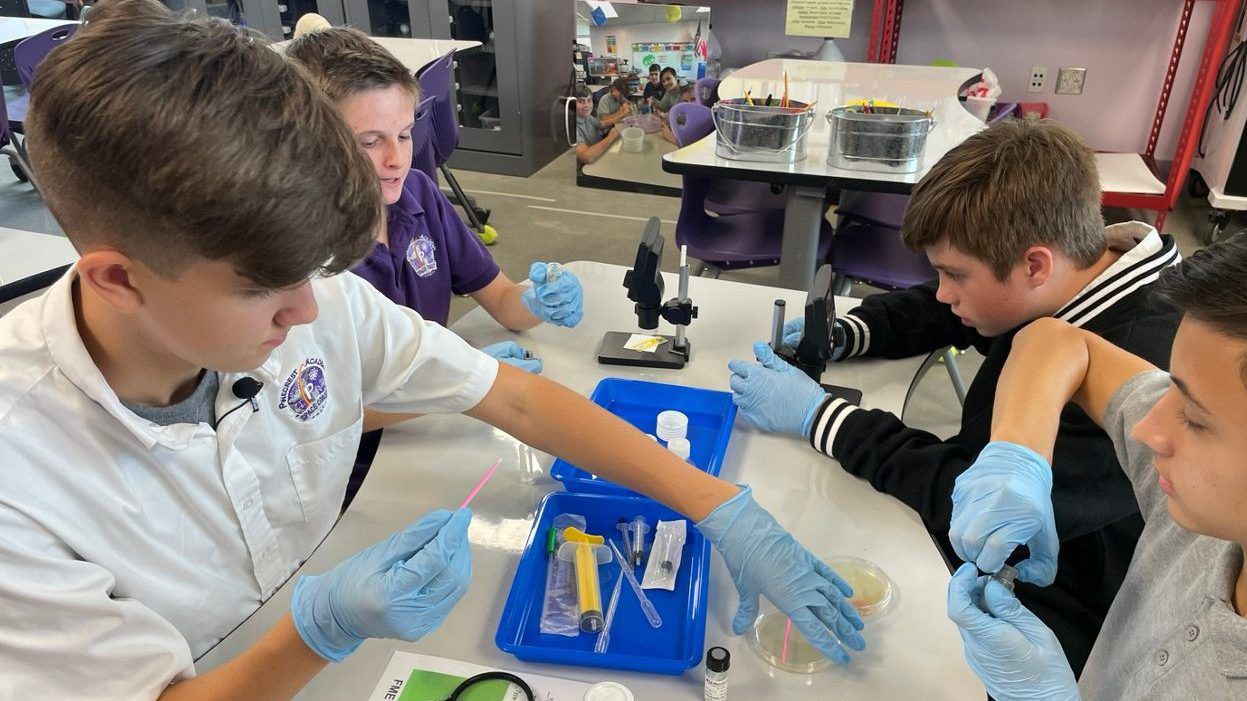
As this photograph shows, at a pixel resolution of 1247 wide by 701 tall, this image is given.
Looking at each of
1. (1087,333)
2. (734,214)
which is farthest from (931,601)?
(734,214)

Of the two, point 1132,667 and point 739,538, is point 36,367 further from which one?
point 1132,667

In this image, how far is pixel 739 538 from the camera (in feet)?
2.80

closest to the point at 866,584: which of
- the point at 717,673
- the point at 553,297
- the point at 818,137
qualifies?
the point at 717,673

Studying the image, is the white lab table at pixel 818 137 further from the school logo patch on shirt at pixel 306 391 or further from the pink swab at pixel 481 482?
the school logo patch on shirt at pixel 306 391

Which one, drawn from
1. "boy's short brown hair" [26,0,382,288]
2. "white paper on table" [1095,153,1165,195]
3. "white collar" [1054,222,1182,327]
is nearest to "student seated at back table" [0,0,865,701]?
"boy's short brown hair" [26,0,382,288]

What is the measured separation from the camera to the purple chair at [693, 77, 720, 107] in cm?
Result: 291

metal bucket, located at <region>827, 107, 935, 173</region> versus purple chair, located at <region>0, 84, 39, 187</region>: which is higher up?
metal bucket, located at <region>827, 107, 935, 173</region>

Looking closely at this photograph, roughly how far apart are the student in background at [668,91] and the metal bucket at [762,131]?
130cm

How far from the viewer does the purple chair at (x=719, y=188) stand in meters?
2.45

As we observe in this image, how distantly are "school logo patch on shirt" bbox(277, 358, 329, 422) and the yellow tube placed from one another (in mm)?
327

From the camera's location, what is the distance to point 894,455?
101cm

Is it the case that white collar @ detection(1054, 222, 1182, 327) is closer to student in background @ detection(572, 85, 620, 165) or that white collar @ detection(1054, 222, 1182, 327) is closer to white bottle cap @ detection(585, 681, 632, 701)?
white bottle cap @ detection(585, 681, 632, 701)

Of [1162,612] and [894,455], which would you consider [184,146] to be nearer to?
[894,455]

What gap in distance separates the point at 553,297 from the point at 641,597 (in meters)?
0.63
